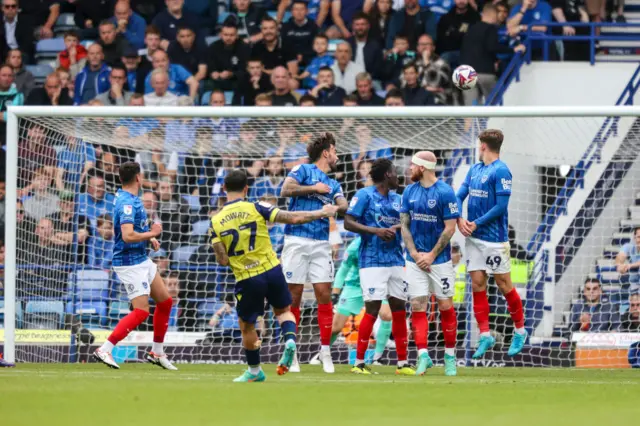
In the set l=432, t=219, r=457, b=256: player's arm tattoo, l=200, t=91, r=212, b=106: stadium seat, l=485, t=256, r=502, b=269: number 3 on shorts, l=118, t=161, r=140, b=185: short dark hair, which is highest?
l=200, t=91, r=212, b=106: stadium seat

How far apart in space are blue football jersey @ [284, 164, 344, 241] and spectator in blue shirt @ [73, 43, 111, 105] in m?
8.17

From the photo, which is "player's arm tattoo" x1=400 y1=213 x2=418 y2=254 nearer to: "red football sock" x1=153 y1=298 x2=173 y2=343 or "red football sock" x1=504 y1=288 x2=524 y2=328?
"red football sock" x1=504 y1=288 x2=524 y2=328

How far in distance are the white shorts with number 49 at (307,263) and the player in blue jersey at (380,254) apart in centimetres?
38

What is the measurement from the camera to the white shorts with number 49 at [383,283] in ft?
39.9

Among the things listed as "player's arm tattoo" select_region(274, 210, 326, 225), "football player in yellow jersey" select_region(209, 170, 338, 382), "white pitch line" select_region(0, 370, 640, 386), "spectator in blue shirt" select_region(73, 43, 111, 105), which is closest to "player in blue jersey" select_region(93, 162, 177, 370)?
A: "white pitch line" select_region(0, 370, 640, 386)

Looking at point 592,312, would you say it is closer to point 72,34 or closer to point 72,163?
point 72,163

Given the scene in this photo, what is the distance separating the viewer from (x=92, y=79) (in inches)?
771

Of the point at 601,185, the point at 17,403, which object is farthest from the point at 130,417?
the point at 601,185

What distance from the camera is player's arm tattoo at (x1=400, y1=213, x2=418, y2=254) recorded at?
11.8m

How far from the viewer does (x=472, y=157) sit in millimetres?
15195

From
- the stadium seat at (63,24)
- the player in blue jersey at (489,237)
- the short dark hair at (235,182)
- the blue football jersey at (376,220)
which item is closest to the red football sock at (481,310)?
the player in blue jersey at (489,237)

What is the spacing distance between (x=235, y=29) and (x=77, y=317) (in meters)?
6.59

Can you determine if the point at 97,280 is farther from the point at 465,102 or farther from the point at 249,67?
the point at 465,102

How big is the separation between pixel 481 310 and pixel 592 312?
3639mm
